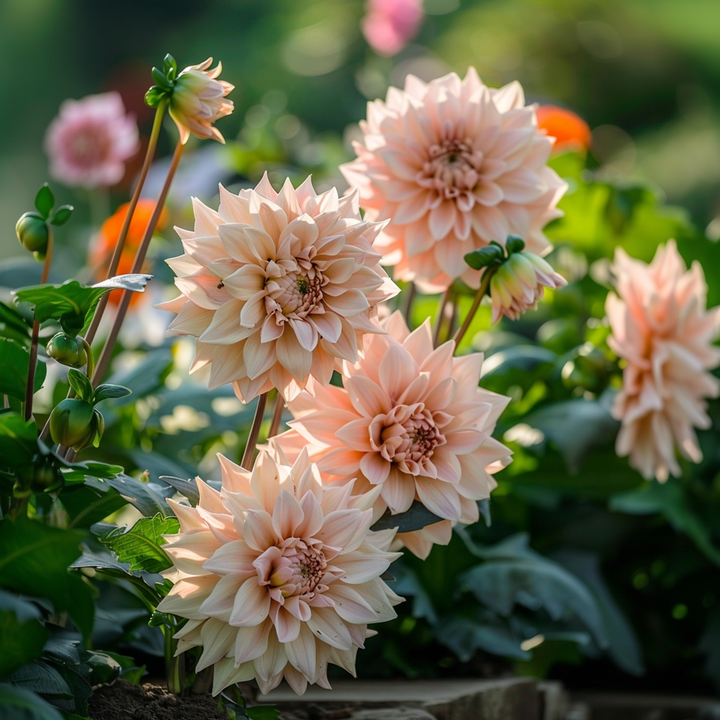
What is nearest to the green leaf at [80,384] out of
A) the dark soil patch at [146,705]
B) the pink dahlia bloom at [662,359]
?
the dark soil patch at [146,705]

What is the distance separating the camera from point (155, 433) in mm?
A: 1101

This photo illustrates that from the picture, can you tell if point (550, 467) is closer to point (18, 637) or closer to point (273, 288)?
point (273, 288)

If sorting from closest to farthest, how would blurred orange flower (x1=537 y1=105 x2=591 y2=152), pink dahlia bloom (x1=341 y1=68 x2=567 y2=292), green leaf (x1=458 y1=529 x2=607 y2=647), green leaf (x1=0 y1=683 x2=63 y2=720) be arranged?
green leaf (x1=0 y1=683 x2=63 y2=720) < pink dahlia bloom (x1=341 y1=68 x2=567 y2=292) < green leaf (x1=458 y1=529 x2=607 y2=647) < blurred orange flower (x1=537 y1=105 x2=591 y2=152)

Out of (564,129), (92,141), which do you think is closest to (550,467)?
(564,129)

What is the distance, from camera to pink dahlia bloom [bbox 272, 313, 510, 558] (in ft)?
1.81

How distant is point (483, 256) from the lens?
60 centimetres

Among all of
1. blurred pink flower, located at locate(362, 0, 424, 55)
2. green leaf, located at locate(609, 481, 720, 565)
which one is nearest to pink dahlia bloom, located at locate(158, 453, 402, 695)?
green leaf, located at locate(609, 481, 720, 565)

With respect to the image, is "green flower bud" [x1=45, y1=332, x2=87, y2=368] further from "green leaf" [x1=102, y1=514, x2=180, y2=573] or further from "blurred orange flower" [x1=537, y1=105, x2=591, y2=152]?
"blurred orange flower" [x1=537, y1=105, x2=591, y2=152]

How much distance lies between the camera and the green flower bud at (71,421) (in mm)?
479

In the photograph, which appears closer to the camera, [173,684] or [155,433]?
[173,684]

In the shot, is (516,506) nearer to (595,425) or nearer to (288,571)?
(595,425)

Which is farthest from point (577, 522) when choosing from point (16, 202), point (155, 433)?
point (16, 202)

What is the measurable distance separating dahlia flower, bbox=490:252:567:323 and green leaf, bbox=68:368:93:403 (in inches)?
11.3

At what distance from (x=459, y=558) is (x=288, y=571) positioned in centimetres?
43
